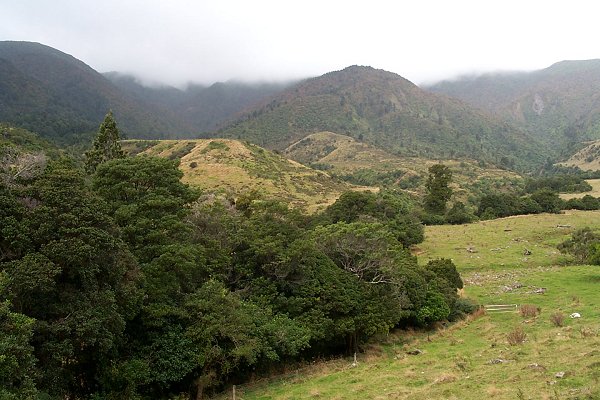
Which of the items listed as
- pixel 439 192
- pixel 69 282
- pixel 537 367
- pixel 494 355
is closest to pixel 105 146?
pixel 69 282

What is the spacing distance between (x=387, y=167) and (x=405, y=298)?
159959 mm

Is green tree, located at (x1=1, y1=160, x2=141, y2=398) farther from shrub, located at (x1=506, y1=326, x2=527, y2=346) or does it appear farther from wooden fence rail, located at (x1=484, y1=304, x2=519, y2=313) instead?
wooden fence rail, located at (x1=484, y1=304, x2=519, y2=313)

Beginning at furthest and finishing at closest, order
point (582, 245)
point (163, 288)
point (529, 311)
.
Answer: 1. point (582, 245)
2. point (529, 311)
3. point (163, 288)

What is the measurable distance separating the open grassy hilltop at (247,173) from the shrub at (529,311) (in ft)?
191

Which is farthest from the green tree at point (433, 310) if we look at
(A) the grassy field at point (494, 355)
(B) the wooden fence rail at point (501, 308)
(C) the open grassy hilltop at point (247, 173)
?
(C) the open grassy hilltop at point (247, 173)

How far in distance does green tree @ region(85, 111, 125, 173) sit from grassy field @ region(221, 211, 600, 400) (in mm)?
37420

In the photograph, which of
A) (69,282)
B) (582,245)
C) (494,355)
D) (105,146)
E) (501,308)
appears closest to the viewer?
(69,282)

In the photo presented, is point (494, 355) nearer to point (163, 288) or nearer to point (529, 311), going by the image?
point (529, 311)

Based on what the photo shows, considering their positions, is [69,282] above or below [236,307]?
above

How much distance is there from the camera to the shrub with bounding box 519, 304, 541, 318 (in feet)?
A: 107

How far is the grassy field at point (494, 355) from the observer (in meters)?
16.7

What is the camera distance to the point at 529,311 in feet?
108

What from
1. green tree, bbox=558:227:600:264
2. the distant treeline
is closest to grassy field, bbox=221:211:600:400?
green tree, bbox=558:227:600:264

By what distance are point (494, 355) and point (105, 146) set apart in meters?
47.1
